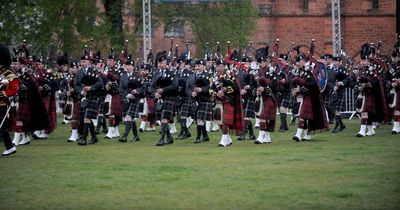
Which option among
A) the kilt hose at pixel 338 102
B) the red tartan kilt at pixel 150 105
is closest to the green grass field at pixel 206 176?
the red tartan kilt at pixel 150 105

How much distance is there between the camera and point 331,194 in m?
12.9

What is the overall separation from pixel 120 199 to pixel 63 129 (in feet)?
51.3

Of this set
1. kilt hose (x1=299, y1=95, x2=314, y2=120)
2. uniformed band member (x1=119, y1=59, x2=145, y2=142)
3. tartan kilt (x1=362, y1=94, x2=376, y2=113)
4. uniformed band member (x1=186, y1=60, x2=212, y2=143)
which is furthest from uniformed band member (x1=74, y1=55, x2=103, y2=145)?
tartan kilt (x1=362, y1=94, x2=376, y2=113)

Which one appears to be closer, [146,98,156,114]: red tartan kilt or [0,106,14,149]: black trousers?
[0,106,14,149]: black trousers

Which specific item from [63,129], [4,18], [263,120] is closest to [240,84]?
[263,120]

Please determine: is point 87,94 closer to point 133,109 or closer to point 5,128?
point 133,109

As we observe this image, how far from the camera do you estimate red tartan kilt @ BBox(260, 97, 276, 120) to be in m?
20.9

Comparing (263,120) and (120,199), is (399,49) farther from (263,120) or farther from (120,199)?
(120,199)

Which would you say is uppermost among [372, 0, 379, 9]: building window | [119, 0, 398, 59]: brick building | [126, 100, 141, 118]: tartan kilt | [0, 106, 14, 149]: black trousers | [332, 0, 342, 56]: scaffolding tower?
[372, 0, 379, 9]: building window

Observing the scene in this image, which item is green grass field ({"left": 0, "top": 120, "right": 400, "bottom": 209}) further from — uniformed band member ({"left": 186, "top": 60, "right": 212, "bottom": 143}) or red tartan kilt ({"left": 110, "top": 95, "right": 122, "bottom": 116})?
red tartan kilt ({"left": 110, "top": 95, "right": 122, "bottom": 116})

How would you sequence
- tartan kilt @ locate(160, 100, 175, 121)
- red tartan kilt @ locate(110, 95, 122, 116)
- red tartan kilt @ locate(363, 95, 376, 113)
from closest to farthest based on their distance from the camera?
tartan kilt @ locate(160, 100, 175, 121) → red tartan kilt @ locate(363, 95, 376, 113) → red tartan kilt @ locate(110, 95, 122, 116)

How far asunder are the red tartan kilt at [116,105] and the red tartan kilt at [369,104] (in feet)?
17.5

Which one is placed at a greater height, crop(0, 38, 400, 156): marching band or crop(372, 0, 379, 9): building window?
crop(372, 0, 379, 9): building window

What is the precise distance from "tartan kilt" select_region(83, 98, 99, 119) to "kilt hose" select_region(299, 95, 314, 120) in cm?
418
